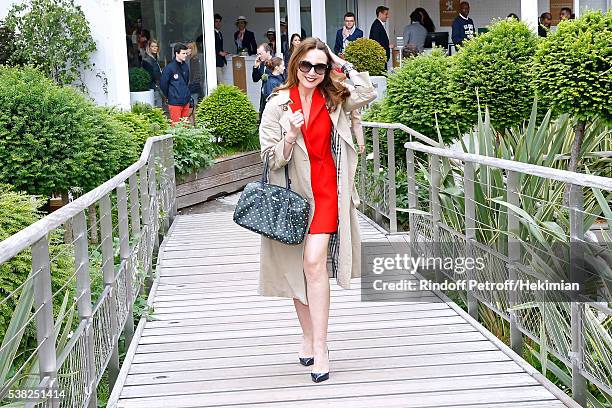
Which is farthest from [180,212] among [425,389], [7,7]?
[425,389]

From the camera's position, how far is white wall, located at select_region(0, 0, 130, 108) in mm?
16781

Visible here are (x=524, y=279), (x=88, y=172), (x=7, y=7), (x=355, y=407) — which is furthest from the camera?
(x=7, y=7)

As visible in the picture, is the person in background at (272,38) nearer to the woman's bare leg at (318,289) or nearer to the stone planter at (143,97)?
the stone planter at (143,97)

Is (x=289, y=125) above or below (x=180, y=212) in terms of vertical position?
above

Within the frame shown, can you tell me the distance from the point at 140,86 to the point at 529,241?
12.5 m

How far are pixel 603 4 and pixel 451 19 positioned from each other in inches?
124

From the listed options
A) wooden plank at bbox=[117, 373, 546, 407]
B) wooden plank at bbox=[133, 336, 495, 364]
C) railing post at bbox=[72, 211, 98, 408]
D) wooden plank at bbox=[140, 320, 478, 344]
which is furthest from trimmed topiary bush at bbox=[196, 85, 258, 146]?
railing post at bbox=[72, 211, 98, 408]

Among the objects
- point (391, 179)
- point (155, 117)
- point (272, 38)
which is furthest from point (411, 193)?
point (272, 38)

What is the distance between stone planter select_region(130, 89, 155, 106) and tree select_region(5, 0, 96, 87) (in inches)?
38.2

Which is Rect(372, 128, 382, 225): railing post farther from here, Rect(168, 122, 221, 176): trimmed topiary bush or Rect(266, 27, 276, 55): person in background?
Rect(266, 27, 276, 55): person in background

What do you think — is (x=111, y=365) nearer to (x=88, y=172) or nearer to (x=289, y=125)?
(x=289, y=125)

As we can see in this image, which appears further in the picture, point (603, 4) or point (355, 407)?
point (603, 4)

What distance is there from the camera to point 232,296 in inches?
301

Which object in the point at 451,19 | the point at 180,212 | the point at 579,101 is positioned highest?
the point at 451,19
